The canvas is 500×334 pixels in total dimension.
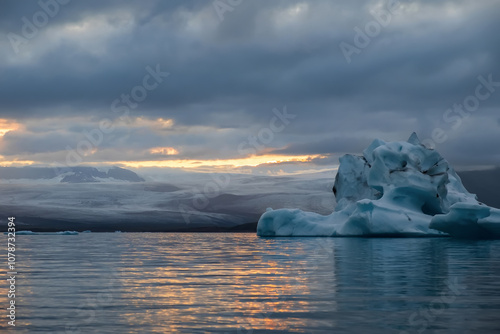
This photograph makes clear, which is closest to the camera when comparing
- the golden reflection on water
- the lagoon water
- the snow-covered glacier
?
the lagoon water

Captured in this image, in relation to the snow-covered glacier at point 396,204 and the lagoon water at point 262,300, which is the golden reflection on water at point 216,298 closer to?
the lagoon water at point 262,300

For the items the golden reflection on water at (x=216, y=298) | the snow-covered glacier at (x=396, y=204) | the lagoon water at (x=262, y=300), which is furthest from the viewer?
the snow-covered glacier at (x=396, y=204)

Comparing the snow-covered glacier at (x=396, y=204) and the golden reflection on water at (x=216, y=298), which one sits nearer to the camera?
the golden reflection on water at (x=216, y=298)

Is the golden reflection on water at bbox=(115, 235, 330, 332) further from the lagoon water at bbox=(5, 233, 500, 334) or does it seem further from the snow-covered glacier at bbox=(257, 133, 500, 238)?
the snow-covered glacier at bbox=(257, 133, 500, 238)

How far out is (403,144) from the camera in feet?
141

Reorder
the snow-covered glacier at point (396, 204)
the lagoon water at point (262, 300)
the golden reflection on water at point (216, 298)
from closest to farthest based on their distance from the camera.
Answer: the lagoon water at point (262, 300) → the golden reflection on water at point (216, 298) → the snow-covered glacier at point (396, 204)

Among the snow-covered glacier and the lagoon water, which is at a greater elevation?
the snow-covered glacier

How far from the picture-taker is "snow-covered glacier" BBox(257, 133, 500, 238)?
35.6 meters

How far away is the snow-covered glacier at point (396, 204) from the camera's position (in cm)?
3562

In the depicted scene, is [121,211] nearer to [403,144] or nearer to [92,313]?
[403,144]

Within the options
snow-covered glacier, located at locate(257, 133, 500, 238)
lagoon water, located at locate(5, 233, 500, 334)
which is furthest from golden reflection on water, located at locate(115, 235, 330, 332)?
snow-covered glacier, located at locate(257, 133, 500, 238)

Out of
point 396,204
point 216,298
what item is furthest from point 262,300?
point 396,204

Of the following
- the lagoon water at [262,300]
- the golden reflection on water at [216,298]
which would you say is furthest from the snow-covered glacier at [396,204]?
the golden reflection on water at [216,298]

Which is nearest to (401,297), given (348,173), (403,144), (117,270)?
(117,270)
